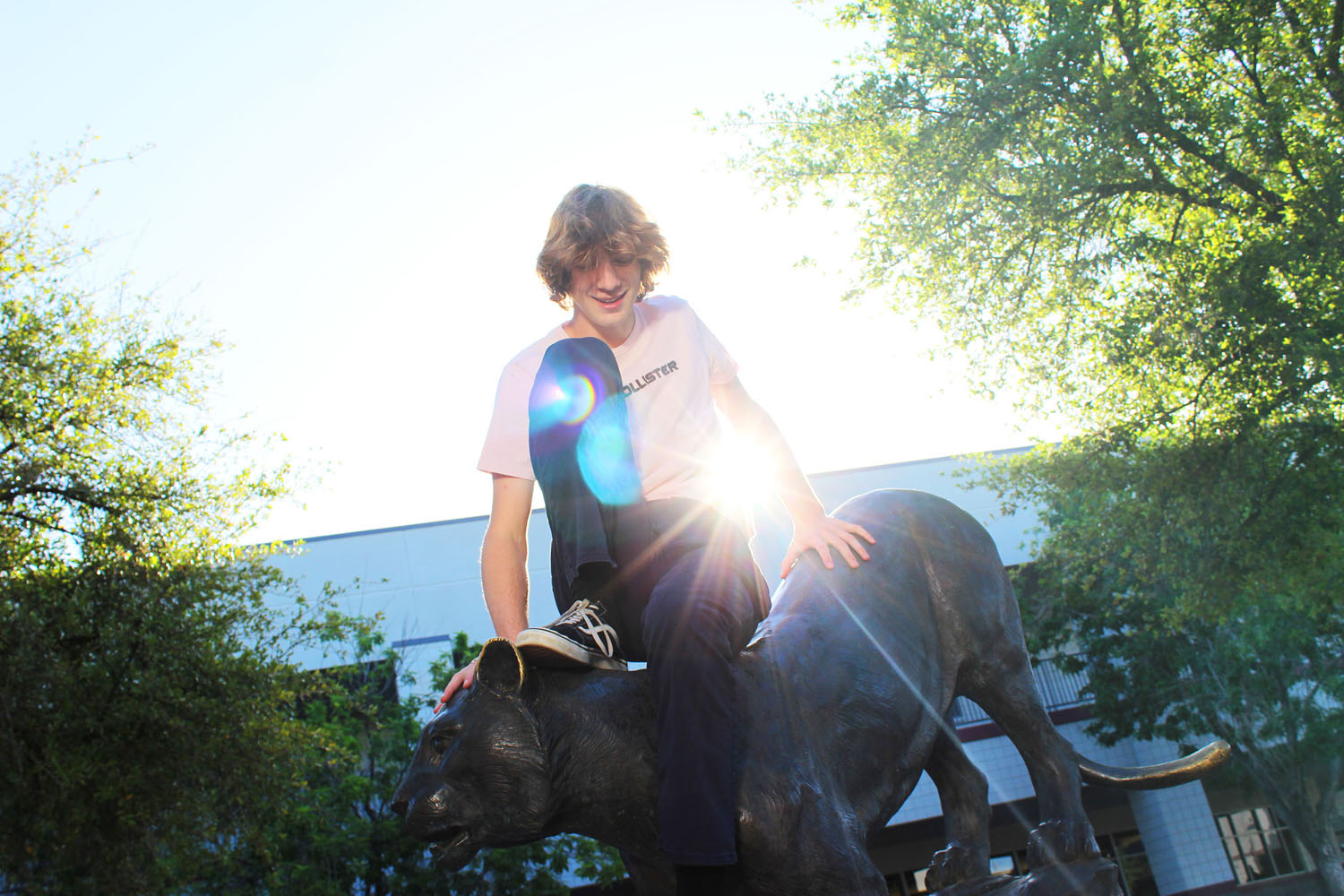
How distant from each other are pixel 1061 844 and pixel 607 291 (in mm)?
2087

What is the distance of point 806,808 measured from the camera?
7.25ft

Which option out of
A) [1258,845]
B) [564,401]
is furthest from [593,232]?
[1258,845]

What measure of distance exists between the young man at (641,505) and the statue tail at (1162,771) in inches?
47.8

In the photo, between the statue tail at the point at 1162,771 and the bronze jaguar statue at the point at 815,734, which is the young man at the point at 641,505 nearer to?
the bronze jaguar statue at the point at 815,734

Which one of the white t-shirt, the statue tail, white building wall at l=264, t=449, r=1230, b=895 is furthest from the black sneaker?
white building wall at l=264, t=449, r=1230, b=895

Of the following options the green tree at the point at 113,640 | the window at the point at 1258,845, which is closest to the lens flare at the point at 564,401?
the green tree at the point at 113,640

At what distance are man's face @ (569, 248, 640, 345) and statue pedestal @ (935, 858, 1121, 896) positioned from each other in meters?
1.95

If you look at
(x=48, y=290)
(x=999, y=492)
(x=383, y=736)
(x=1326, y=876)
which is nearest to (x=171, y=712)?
(x=48, y=290)

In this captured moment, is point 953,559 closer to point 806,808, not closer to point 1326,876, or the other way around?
point 806,808

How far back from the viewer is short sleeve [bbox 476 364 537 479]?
9.41 ft

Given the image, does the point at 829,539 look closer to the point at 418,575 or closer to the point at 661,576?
the point at 661,576

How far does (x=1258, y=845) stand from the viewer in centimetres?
2506

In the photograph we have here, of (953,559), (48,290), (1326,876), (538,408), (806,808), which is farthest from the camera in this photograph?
(1326,876)

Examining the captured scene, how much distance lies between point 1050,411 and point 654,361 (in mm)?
13797
